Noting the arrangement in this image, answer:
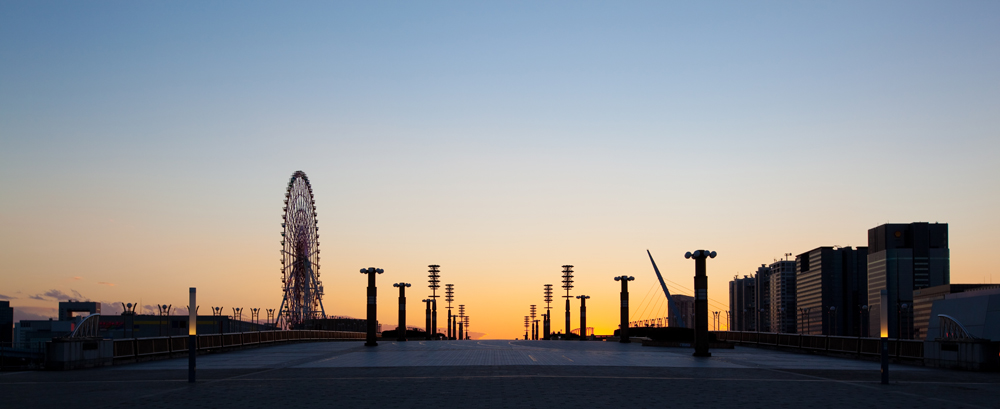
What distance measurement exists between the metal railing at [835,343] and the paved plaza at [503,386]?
8.35 feet

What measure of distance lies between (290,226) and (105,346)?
208 feet

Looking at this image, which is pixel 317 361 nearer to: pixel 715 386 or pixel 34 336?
pixel 715 386

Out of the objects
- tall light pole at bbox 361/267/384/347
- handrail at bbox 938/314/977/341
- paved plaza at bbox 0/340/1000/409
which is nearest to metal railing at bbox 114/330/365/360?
paved plaza at bbox 0/340/1000/409

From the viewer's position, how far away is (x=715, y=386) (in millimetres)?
20062

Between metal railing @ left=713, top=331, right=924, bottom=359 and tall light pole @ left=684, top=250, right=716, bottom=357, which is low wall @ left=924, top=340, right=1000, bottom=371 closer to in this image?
metal railing @ left=713, top=331, right=924, bottom=359

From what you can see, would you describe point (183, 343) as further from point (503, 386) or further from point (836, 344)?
point (836, 344)

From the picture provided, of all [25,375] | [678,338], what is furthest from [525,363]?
[678,338]

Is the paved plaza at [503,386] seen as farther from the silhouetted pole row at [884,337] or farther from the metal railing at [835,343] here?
the metal railing at [835,343]

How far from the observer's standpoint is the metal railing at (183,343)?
3034cm

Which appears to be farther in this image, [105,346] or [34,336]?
[34,336]

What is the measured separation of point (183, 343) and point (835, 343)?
1116 inches

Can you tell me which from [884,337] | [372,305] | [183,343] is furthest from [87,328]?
[884,337]

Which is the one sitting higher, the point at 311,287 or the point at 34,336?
the point at 311,287

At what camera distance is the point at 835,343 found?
3756 centimetres
